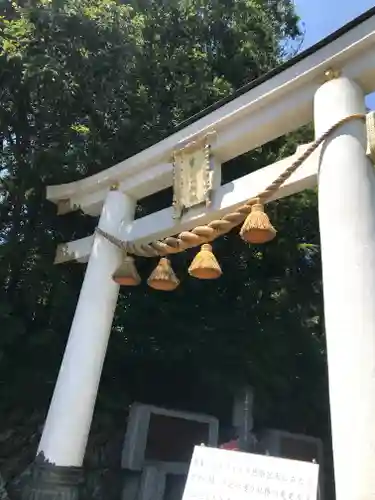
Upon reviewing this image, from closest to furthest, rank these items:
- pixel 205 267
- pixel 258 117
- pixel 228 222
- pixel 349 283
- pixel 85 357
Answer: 1. pixel 349 283
2. pixel 205 267
3. pixel 228 222
4. pixel 258 117
5. pixel 85 357

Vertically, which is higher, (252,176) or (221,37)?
(221,37)

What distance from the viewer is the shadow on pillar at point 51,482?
3648mm

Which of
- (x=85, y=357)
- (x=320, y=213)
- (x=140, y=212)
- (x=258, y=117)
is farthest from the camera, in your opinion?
(x=140, y=212)

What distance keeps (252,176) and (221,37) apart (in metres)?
3.28

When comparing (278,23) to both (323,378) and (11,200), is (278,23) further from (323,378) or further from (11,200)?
(323,378)

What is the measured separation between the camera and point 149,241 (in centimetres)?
435

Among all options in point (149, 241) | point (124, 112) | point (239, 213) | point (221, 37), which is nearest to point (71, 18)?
point (124, 112)

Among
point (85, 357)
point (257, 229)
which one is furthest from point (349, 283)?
point (85, 357)

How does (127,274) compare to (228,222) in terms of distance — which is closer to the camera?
(228,222)

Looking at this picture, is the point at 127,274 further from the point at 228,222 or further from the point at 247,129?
the point at 247,129

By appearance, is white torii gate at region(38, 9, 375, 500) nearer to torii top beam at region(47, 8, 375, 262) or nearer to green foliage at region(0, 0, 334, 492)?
torii top beam at region(47, 8, 375, 262)

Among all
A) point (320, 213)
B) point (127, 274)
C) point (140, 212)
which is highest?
point (140, 212)

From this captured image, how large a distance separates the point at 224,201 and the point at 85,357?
1.67m

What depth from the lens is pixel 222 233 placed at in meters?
3.51
